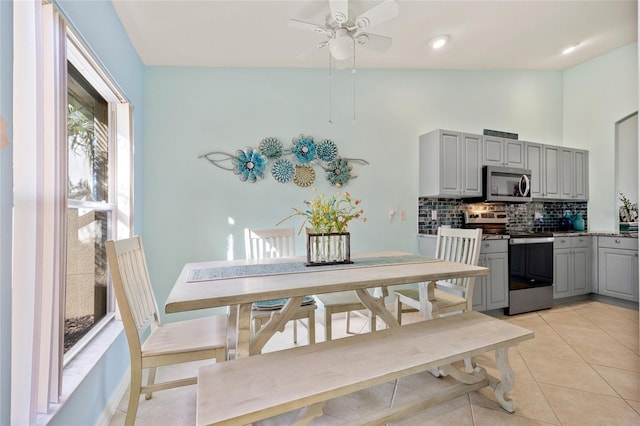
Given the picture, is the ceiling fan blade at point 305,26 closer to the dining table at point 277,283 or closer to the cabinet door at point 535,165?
the dining table at point 277,283

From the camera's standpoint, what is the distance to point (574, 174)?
4.14m

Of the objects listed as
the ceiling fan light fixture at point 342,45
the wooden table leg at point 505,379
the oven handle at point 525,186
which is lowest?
the wooden table leg at point 505,379

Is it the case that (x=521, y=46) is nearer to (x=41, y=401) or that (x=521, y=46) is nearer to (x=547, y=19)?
(x=547, y=19)

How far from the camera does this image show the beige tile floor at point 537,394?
1.71 m

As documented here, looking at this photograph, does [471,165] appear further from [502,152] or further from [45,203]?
[45,203]

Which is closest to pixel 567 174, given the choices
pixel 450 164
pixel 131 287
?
pixel 450 164

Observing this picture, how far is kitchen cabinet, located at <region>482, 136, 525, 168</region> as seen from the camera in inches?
141

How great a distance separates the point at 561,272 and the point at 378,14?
144 inches

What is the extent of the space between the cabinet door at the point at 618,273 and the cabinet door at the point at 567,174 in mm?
808

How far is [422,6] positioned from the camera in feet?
7.89

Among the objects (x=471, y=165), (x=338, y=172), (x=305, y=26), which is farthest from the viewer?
(x=471, y=165)

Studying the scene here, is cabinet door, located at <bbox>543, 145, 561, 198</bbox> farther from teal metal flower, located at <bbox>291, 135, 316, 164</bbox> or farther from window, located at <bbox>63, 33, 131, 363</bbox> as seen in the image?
window, located at <bbox>63, 33, 131, 363</bbox>

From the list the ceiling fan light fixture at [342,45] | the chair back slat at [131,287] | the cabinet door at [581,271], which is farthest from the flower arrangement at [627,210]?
the chair back slat at [131,287]

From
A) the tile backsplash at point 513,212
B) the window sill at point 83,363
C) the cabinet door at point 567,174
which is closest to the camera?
the window sill at point 83,363
